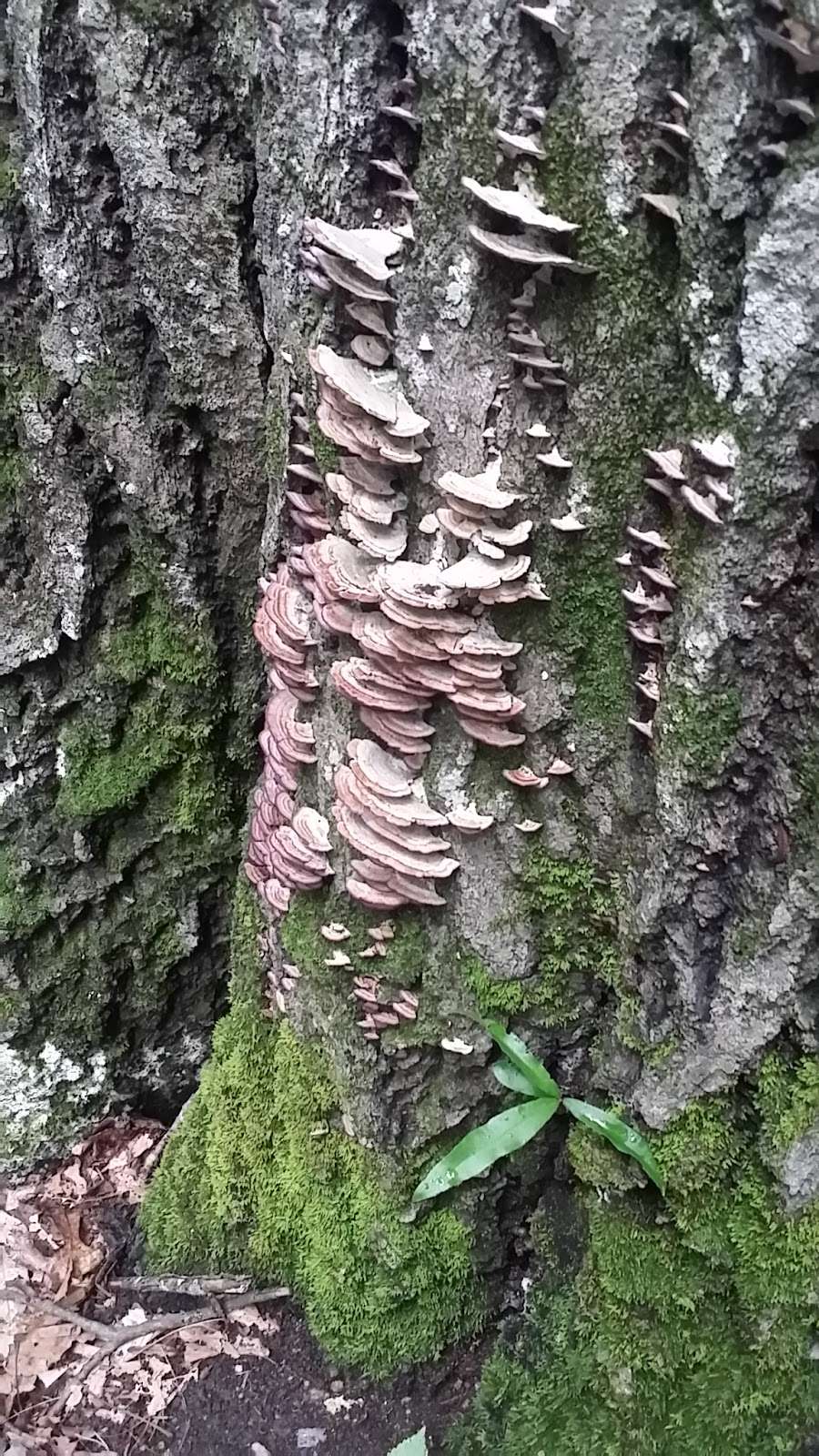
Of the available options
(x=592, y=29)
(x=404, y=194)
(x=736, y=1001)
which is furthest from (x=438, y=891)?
(x=592, y=29)

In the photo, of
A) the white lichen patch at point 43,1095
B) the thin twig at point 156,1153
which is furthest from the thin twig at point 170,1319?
→ the white lichen patch at point 43,1095

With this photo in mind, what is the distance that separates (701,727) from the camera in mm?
2422

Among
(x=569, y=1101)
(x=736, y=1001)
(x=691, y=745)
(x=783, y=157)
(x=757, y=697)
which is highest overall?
(x=783, y=157)

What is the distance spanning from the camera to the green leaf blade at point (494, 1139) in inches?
114

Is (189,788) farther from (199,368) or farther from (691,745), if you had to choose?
(691,745)

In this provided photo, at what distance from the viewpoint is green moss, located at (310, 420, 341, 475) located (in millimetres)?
2754

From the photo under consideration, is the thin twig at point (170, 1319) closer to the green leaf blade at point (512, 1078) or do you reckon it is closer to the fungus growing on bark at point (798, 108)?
the green leaf blade at point (512, 1078)

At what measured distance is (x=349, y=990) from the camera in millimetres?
3211

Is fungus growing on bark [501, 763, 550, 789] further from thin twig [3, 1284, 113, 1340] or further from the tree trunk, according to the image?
thin twig [3, 1284, 113, 1340]

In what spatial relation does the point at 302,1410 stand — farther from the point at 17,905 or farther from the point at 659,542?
the point at 659,542

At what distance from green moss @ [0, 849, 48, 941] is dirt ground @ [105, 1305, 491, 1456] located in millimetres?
1632

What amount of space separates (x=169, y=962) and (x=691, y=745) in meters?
2.57

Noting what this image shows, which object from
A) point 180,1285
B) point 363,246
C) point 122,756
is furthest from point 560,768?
point 180,1285

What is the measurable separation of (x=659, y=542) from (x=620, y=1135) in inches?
59.7
